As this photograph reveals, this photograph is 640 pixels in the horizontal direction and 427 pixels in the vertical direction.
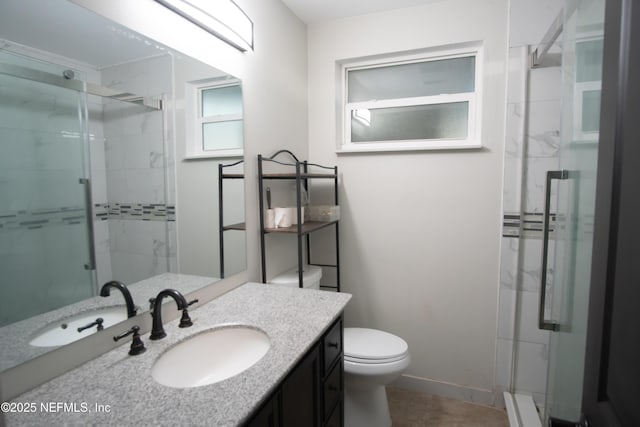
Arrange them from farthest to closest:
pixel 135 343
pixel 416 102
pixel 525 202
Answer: pixel 416 102
pixel 525 202
pixel 135 343

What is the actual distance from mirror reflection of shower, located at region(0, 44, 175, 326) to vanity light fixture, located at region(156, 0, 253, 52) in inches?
7.2

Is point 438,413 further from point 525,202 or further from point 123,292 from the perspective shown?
point 123,292

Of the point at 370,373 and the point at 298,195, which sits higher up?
the point at 298,195

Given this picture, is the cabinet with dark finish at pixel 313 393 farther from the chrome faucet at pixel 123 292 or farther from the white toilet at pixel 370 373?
the chrome faucet at pixel 123 292

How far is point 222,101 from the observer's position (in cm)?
156

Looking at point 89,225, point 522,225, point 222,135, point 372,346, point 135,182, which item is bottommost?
point 372,346

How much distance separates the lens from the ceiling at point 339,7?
2.00 m

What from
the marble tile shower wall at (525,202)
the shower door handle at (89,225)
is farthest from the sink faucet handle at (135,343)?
the marble tile shower wall at (525,202)

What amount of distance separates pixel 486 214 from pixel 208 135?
1.65 m

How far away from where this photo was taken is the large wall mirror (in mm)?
800

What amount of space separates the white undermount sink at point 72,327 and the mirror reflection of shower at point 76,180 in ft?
0.18

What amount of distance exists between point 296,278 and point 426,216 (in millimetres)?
928

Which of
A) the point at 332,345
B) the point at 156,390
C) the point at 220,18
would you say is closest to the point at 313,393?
the point at 332,345

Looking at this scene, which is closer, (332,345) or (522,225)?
(332,345)
